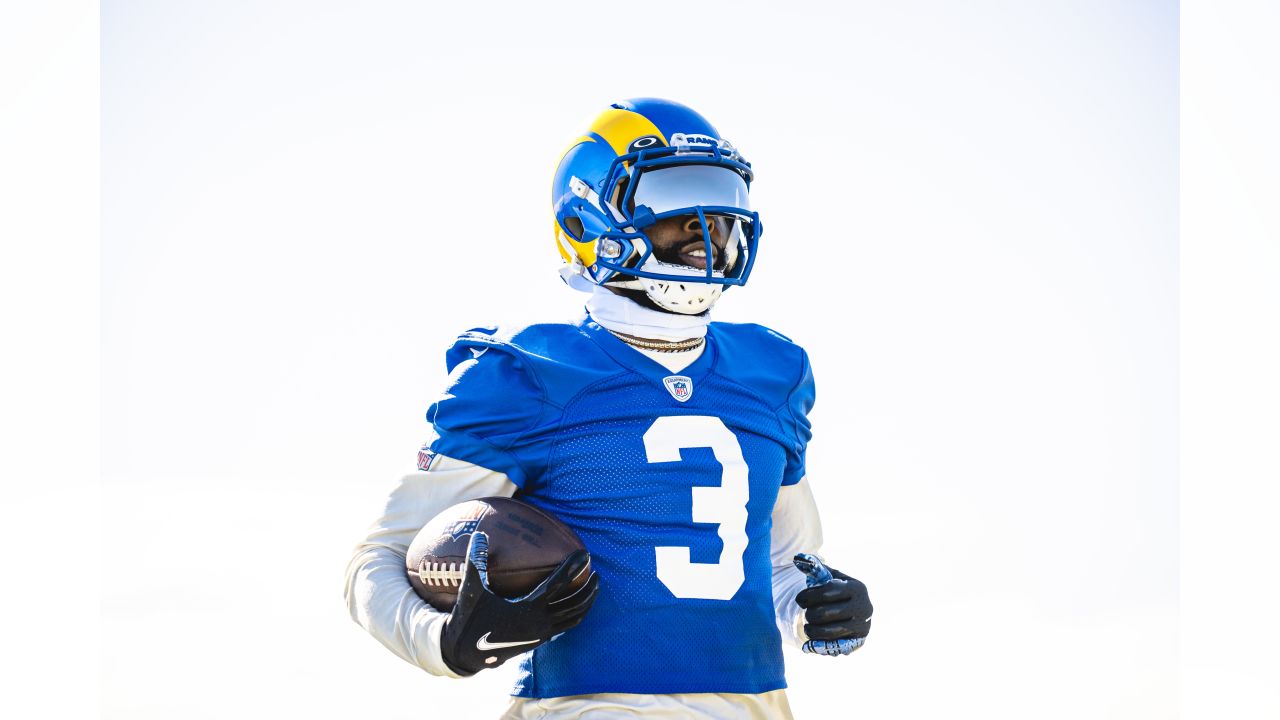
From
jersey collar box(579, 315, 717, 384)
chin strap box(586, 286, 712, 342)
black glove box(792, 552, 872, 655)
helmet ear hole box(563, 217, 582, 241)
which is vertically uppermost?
helmet ear hole box(563, 217, 582, 241)

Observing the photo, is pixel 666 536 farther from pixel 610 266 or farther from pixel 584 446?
pixel 610 266

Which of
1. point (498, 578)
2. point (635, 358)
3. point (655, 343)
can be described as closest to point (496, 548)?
point (498, 578)

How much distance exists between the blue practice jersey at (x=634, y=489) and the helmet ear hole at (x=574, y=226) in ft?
1.25

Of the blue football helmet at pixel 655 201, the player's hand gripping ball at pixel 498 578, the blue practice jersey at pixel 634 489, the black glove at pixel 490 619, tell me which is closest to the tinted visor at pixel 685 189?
the blue football helmet at pixel 655 201

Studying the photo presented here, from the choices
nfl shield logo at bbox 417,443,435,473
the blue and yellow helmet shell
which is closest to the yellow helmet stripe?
the blue and yellow helmet shell

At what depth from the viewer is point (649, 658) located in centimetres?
368

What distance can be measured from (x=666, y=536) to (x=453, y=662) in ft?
2.33

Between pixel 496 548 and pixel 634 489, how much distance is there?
0.47 metres

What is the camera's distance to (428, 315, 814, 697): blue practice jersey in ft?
12.2

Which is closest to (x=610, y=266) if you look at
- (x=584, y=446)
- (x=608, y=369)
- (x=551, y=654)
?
(x=608, y=369)

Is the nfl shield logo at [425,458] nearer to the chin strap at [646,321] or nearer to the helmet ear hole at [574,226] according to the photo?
the chin strap at [646,321]

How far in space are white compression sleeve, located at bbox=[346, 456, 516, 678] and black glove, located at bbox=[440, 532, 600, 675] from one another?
0.19 meters

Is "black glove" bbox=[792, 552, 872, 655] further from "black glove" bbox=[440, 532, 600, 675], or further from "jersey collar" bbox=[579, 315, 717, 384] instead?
"black glove" bbox=[440, 532, 600, 675]

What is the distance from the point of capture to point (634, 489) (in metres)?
3.80
